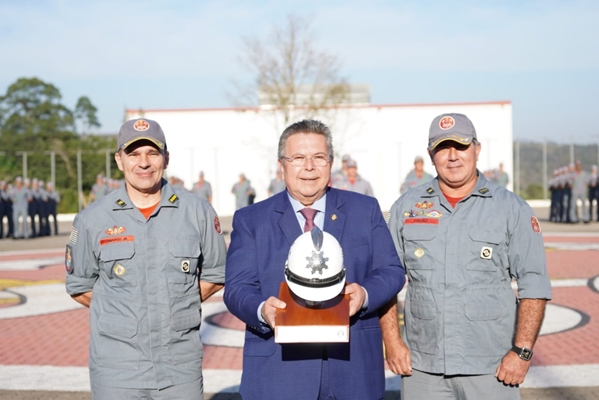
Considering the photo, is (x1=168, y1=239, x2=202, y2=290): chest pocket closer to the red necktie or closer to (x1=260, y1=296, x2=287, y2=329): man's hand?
the red necktie

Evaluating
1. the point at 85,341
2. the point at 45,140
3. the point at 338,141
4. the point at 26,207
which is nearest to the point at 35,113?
the point at 45,140

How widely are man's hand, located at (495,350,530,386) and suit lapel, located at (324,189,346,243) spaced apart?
1.11 meters

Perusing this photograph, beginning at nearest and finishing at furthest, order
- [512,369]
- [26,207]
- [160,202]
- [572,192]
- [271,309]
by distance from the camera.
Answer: [271,309]
[512,369]
[160,202]
[26,207]
[572,192]

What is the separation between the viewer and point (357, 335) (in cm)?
380

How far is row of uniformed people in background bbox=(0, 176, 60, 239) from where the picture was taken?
31.1 m

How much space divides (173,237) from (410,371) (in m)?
1.43

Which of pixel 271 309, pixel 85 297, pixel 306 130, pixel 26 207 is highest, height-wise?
pixel 306 130

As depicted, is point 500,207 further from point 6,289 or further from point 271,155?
point 271,155

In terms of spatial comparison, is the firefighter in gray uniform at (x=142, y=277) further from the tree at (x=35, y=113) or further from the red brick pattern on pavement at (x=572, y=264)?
the tree at (x=35, y=113)

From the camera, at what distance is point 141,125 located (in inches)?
174

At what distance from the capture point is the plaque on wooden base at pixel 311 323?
130 inches

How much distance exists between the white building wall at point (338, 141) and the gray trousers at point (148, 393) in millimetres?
45382

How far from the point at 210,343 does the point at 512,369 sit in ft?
20.2

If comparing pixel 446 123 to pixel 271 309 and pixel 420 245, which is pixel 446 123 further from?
pixel 271 309
